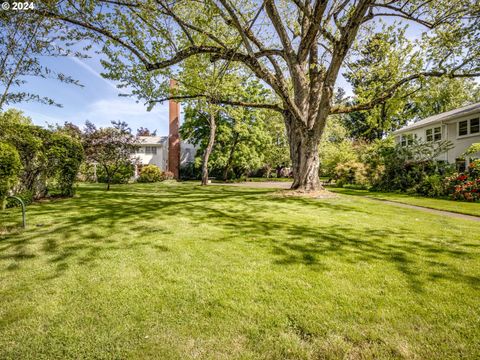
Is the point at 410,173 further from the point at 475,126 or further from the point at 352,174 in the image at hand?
the point at 475,126

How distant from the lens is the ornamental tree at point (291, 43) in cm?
825

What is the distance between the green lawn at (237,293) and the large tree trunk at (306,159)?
628 centimetres

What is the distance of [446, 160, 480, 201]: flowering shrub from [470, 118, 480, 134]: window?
10.6m

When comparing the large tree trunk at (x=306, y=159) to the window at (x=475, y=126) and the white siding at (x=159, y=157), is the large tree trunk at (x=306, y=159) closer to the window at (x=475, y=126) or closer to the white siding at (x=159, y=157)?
the window at (x=475, y=126)

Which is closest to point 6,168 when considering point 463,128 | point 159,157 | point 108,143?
point 108,143

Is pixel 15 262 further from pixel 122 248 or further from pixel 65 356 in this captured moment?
pixel 65 356

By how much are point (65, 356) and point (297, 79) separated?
1187 cm

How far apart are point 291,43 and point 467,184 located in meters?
10.3

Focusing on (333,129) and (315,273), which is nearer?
(315,273)

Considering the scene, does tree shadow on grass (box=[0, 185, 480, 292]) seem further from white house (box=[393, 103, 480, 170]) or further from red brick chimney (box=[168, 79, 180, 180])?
red brick chimney (box=[168, 79, 180, 180])

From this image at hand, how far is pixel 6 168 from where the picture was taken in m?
5.61

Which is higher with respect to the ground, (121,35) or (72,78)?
(121,35)

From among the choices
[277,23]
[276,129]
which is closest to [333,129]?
[276,129]

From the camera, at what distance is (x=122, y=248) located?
13.6 feet
